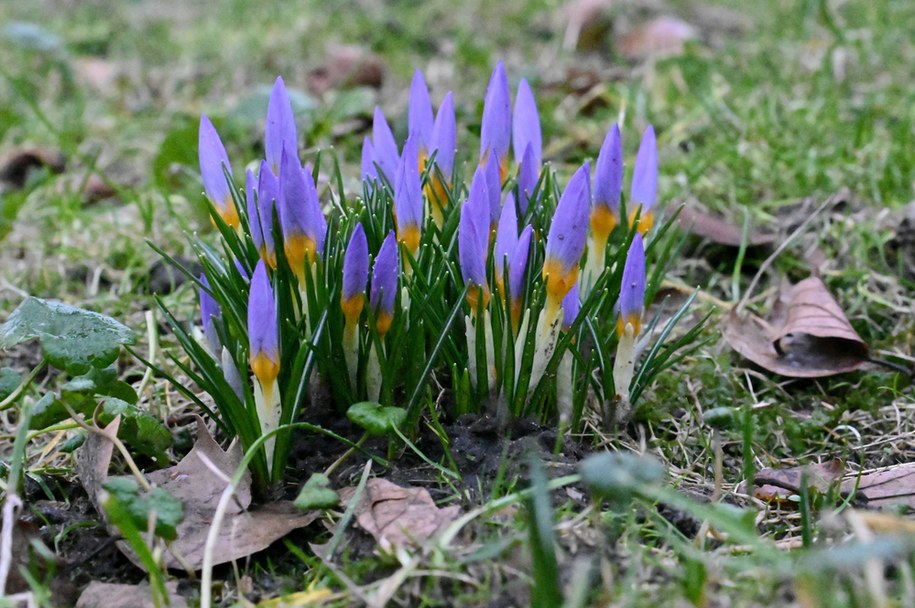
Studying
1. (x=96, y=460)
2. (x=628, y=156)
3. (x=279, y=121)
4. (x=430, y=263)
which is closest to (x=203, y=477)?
(x=96, y=460)

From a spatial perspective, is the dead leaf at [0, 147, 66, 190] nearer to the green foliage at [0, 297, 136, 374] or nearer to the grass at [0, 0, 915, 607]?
the grass at [0, 0, 915, 607]

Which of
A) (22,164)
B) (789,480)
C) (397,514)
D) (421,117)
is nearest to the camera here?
(397,514)

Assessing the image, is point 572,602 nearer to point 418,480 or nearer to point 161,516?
point 418,480

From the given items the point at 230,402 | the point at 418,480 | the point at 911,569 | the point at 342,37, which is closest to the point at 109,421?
the point at 230,402

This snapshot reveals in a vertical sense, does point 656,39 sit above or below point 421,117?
below

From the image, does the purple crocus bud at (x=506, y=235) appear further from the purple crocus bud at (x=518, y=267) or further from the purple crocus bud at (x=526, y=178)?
the purple crocus bud at (x=526, y=178)

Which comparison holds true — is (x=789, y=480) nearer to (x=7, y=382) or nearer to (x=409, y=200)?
(x=409, y=200)
